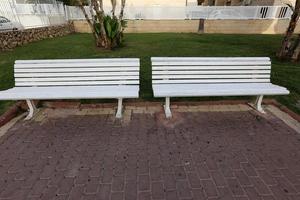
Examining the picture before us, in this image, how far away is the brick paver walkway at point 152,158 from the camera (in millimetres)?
2475

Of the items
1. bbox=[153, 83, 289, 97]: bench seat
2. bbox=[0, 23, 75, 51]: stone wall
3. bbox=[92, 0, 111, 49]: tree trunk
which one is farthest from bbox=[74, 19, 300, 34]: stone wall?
bbox=[153, 83, 289, 97]: bench seat

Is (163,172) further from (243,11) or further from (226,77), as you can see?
(243,11)

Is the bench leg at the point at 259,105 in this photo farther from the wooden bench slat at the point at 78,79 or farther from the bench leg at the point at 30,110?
the bench leg at the point at 30,110

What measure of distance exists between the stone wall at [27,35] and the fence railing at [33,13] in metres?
0.37

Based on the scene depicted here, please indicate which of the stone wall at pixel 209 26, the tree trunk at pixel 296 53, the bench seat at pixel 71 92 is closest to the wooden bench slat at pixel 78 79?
the bench seat at pixel 71 92

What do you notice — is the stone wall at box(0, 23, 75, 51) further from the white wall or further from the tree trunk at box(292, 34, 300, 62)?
the tree trunk at box(292, 34, 300, 62)

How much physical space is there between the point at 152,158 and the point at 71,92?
68.4 inches

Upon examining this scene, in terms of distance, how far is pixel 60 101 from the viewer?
4.45m

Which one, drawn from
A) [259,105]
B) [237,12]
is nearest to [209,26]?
[237,12]

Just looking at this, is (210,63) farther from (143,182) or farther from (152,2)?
(152,2)

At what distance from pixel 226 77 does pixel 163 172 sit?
2312mm

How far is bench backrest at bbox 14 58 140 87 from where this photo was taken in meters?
3.98

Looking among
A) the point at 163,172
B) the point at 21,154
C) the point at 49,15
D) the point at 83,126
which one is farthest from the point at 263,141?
the point at 49,15

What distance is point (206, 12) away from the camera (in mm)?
18516
